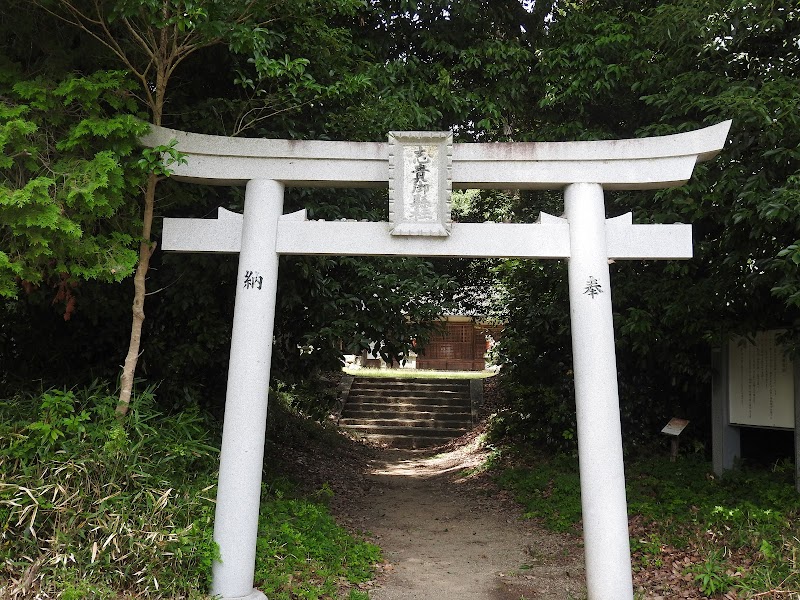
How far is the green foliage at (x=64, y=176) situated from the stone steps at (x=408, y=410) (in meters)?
10.4

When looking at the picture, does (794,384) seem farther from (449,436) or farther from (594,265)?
(449,436)

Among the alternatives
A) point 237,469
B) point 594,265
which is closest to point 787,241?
point 594,265

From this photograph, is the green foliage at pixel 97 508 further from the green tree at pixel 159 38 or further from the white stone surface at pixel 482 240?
the white stone surface at pixel 482 240

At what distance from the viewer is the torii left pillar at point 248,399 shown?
16.4ft

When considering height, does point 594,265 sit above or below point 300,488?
above

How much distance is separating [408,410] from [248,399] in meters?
11.7

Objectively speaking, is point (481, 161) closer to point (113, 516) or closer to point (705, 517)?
point (113, 516)

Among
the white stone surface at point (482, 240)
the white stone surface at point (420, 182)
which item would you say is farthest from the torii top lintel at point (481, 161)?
the white stone surface at point (482, 240)

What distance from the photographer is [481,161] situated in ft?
17.8

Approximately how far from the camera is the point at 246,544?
5.03 m

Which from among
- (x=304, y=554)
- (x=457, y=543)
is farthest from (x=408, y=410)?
(x=304, y=554)

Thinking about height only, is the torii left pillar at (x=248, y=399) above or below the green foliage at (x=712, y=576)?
above

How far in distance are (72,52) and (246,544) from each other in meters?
4.25

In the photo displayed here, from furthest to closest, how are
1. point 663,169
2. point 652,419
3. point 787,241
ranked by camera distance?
1. point 652,419
2. point 787,241
3. point 663,169
